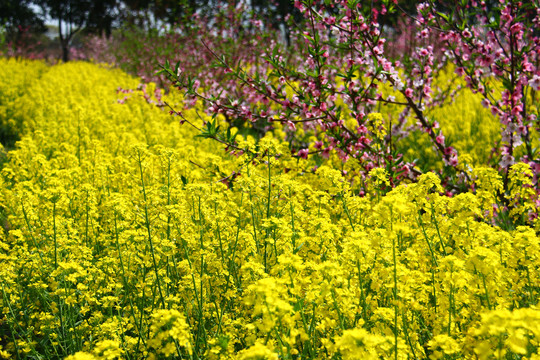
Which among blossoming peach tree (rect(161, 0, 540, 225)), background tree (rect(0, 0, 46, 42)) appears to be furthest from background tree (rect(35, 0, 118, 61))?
blossoming peach tree (rect(161, 0, 540, 225))

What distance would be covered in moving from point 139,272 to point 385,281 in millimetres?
1626

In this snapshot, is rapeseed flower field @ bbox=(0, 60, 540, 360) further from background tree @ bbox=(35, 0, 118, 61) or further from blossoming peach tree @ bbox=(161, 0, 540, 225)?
background tree @ bbox=(35, 0, 118, 61)

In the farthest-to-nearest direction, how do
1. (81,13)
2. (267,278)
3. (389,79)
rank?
(81,13) → (389,79) → (267,278)

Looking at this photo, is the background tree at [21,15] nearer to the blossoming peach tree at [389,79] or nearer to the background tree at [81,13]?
the background tree at [81,13]

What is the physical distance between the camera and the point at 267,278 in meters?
1.96

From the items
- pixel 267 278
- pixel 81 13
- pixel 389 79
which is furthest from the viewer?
pixel 81 13

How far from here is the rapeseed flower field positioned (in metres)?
2.04

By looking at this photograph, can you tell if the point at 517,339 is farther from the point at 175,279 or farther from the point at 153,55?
the point at 153,55

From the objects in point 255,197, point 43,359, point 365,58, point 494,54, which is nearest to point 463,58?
point 494,54

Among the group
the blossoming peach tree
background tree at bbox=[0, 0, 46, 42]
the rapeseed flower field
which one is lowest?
the rapeseed flower field

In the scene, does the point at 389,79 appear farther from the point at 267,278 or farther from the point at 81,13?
the point at 81,13

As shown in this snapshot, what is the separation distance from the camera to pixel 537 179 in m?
4.14

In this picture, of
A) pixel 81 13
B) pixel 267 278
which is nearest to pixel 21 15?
pixel 81 13

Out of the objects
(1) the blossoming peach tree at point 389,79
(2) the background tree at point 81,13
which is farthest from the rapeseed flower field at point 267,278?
(2) the background tree at point 81,13
